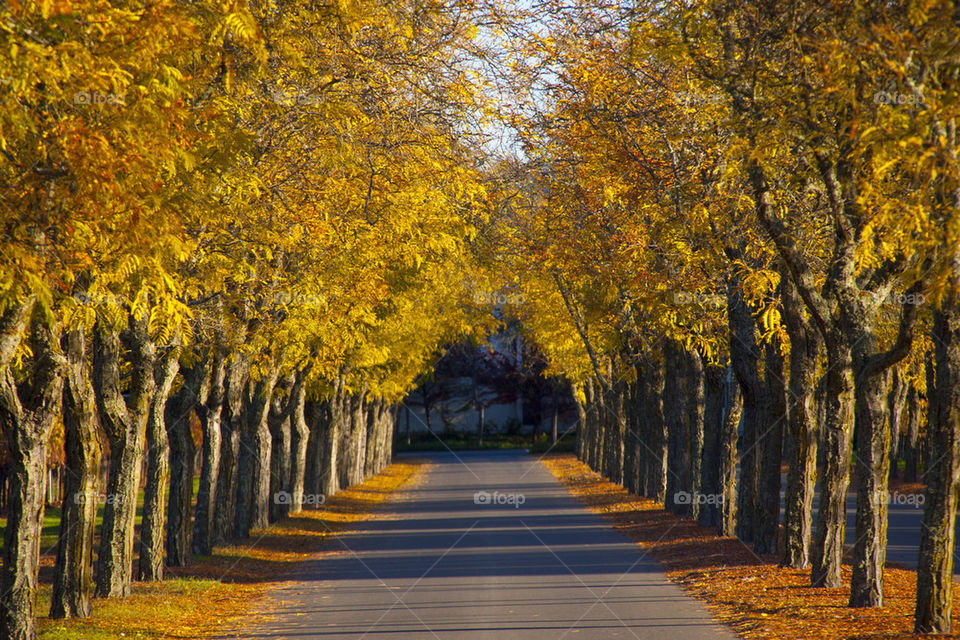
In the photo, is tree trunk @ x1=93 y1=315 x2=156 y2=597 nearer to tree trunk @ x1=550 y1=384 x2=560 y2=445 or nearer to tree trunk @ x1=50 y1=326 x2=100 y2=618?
tree trunk @ x1=50 y1=326 x2=100 y2=618

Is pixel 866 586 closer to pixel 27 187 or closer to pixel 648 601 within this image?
pixel 648 601

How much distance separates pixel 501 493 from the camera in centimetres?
4053

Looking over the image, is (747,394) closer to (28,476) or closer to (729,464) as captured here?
(729,464)

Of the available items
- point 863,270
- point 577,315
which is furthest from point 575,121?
point 577,315

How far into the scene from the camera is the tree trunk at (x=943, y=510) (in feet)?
35.9

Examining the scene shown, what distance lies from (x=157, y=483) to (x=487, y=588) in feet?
17.2

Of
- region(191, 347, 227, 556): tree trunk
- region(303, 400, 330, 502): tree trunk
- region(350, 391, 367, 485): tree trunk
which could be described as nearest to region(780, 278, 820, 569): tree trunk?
region(191, 347, 227, 556): tree trunk

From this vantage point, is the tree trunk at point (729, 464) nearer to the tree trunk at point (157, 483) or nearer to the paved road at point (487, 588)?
the paved road at point (487, 588)

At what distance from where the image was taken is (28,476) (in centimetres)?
1070

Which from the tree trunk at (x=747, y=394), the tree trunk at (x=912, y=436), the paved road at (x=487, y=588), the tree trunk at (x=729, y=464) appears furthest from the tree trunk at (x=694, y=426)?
the tree trunk at (x=912, y=436)

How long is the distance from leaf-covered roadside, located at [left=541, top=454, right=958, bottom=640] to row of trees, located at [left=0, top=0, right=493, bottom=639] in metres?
6.77

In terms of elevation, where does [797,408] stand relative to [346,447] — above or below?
above

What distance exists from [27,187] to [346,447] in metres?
38.2

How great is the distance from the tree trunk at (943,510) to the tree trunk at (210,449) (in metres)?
12.6
